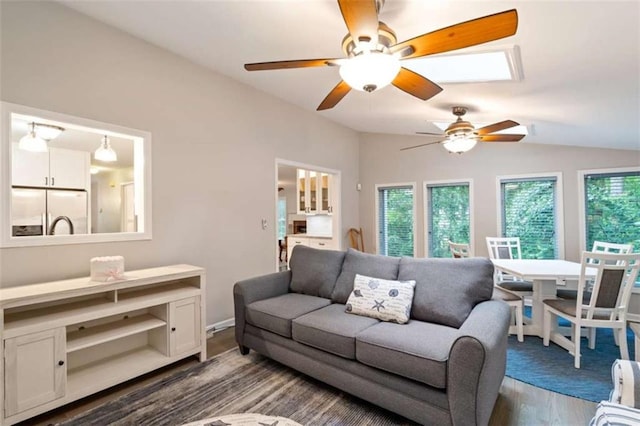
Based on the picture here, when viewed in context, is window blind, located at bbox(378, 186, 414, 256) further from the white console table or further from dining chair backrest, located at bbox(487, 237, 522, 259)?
the white console table

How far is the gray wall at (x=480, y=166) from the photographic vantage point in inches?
164

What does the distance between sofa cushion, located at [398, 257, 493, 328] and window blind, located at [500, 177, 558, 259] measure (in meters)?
2.81

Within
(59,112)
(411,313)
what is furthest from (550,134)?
(59,112)

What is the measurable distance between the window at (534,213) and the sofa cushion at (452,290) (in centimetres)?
280

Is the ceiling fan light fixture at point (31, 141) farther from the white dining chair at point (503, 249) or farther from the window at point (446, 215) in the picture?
the white dining chair at point (503, 249)

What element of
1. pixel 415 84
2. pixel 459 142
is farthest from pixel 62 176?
pixel 459 142

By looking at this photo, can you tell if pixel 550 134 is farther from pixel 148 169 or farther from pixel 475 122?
pixel 148 169

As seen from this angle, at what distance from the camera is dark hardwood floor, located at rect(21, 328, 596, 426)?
6.50 ft

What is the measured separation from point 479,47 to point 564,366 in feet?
8.89

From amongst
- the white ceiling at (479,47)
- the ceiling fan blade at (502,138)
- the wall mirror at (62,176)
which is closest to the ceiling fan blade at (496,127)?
the ceiling fan blade at (502,138)

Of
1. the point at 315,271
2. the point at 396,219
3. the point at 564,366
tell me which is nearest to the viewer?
the point at 564,366

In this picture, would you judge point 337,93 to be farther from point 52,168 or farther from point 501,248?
point 52,168

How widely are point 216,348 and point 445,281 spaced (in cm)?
229

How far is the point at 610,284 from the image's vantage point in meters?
2.59
